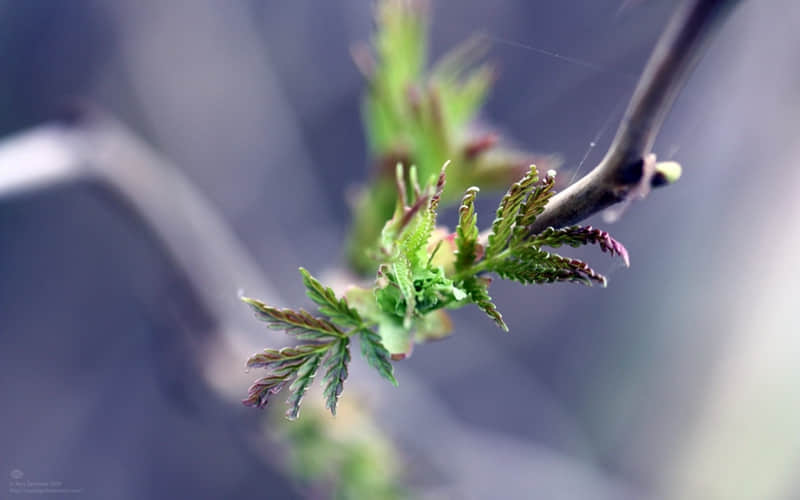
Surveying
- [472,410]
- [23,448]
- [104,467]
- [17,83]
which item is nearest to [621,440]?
[472,410]

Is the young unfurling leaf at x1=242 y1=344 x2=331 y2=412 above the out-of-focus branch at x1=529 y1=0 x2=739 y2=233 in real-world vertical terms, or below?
below

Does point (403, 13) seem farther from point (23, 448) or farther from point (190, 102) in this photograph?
point (23, 448)

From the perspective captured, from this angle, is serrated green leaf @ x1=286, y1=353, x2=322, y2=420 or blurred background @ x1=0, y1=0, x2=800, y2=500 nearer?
serrated green leaf @ x1=286, y1=353, x2=322, y2=420

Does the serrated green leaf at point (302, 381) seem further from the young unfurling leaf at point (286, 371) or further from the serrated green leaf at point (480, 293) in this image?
the serrated green leaf at point (480, 293)

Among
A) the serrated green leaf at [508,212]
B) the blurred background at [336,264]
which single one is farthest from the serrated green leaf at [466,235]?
the blurred background at [336,264]

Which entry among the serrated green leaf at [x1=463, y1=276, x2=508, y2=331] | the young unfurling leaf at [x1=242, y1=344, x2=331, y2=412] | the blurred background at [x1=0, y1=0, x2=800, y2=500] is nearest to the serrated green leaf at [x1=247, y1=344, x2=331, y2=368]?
the young unfurling leaf at [x1=242, y1=344, x2=331, y2=412]

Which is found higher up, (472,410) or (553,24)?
(553,24)

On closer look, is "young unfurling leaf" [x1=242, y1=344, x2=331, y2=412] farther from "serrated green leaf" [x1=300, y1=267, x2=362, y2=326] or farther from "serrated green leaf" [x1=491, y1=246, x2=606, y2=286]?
"serrated green leaf" [x1=491, y1=246, x2=606, y2=286]
